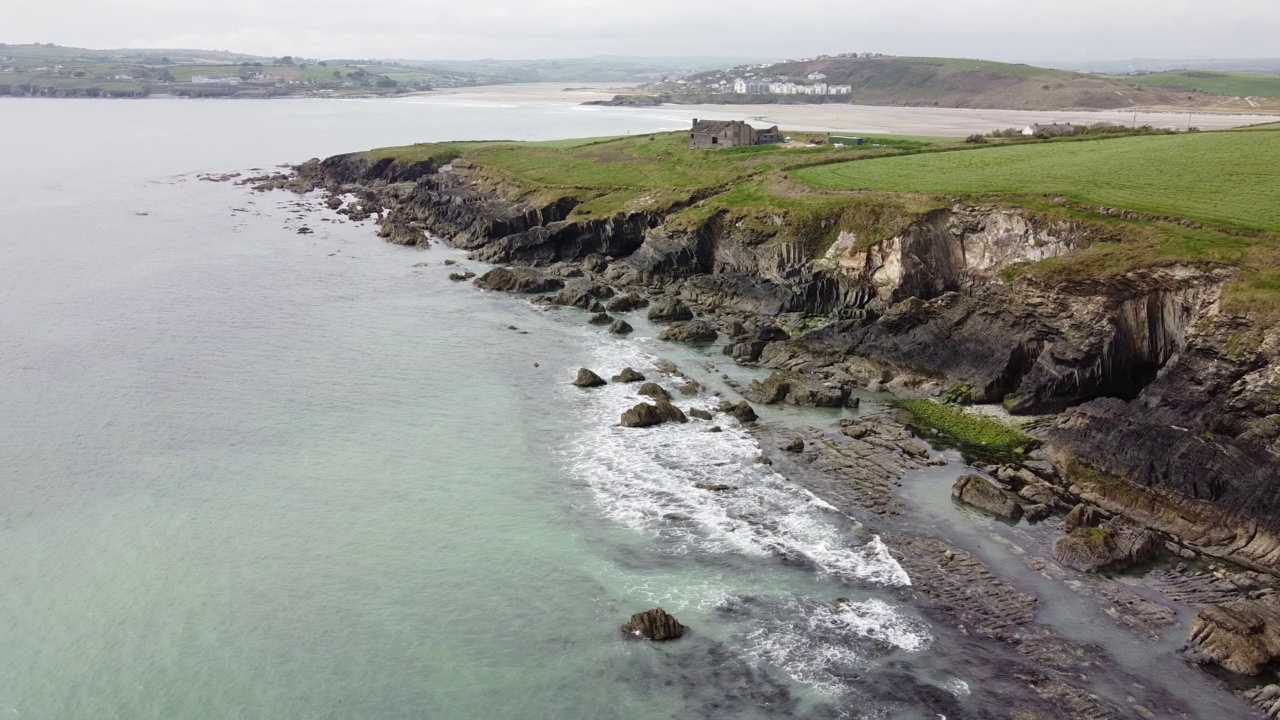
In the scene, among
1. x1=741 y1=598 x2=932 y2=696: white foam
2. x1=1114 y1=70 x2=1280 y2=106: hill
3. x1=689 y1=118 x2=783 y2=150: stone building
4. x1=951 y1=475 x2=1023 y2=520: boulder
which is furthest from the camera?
x1=1114 y1=70 x2=1280 y2=106: hill

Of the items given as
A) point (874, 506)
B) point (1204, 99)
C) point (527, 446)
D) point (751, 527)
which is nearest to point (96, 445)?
A: point (527, 446)

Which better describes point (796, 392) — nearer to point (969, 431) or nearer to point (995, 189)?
point (969, 431)

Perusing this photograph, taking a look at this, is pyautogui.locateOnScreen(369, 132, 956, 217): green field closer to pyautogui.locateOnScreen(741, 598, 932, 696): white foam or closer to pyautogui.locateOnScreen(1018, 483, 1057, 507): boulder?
pyautogui.locateOnScreen(1018, 483, 1057, 507): boulder


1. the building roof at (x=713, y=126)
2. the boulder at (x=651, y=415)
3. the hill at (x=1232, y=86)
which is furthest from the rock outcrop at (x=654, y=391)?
the hill at (x=1232, y=86)

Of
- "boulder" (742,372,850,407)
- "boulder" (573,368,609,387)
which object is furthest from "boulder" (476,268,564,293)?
"boulder" (742,372,850,407)

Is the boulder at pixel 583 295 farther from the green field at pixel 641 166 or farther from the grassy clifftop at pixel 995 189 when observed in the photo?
the green field at pixel 641 166

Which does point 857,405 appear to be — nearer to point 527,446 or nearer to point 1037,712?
point 527,446
